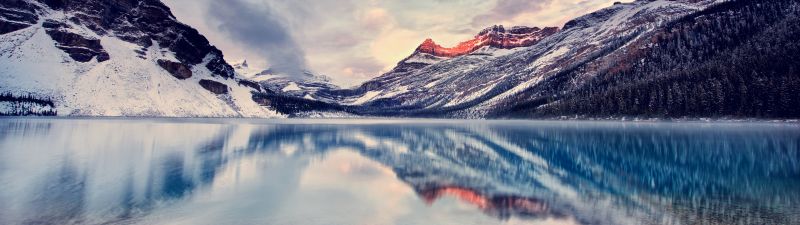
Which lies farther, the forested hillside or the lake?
the forested hillside

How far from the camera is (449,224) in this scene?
16.4 m

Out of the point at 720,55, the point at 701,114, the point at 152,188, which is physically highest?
the point at 720,55

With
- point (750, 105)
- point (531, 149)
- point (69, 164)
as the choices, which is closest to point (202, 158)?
point (69, 164)

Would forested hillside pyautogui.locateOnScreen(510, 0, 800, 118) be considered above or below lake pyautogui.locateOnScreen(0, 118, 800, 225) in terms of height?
above

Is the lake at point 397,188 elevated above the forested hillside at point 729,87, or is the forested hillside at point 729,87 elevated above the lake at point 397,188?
the forested hillside at point 729,87

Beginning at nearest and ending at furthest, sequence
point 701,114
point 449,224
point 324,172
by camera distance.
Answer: point 449,224
point 324,172
point 701,114

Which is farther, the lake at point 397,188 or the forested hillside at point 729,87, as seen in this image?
the forested hillside at point 729,87

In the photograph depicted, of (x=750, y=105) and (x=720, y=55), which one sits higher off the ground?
(x=720, y=55)

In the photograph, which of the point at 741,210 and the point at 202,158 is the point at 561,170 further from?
the point at 202,158

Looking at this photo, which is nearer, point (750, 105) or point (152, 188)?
point (152, 188)

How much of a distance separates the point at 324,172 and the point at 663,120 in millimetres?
127083

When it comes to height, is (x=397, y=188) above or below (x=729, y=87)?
below

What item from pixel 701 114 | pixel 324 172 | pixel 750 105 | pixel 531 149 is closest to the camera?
pixel 324 172

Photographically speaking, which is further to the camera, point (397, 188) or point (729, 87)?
point (729, 87)
